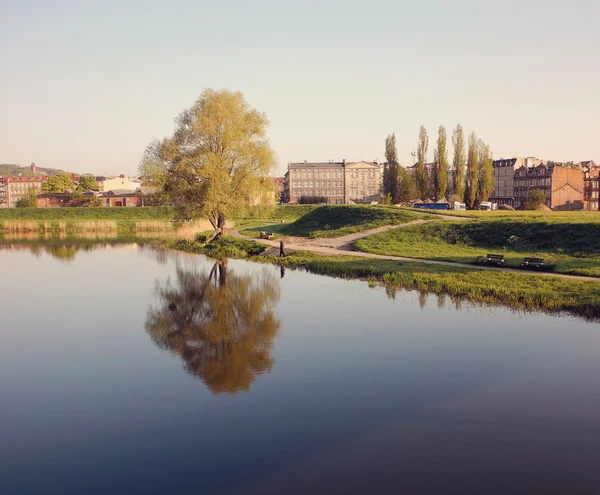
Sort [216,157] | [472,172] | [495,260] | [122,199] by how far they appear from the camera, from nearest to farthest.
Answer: [495,260] → [216,157] → [472,172] → [122,199]

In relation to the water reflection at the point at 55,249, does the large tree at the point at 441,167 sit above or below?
above

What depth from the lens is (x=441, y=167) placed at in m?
81.6

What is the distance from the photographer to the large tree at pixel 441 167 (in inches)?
3199

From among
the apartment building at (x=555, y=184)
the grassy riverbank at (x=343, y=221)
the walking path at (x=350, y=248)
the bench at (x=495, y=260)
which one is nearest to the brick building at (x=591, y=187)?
the apartment building at (x=555, y=184)

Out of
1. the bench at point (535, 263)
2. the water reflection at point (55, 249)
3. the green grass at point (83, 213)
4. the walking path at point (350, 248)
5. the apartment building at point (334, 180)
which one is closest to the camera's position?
the bench at point (535, 263)

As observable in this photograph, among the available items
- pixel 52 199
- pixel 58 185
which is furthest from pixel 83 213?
pixel 58 185

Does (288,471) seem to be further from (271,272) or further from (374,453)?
(271,272)

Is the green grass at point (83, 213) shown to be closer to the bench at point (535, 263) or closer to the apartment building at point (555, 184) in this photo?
the apartment building at point (555, 184)

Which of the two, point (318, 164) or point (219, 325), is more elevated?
point (318, 164)

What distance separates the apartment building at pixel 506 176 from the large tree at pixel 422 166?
55.0 m

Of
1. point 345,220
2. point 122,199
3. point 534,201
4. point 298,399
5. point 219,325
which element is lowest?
point 298,399

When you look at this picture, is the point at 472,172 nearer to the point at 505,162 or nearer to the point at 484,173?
the point at 484,173

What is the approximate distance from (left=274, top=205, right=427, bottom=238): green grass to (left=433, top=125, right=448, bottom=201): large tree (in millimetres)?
21948

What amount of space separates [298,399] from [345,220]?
156 ft
